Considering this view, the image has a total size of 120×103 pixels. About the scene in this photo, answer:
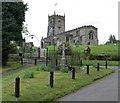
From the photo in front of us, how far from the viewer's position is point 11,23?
32.5m

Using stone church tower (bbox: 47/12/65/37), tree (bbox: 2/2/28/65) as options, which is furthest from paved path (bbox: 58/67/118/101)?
stone church tower (bbox: 47/12/65/37)

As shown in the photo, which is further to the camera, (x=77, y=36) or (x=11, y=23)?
(x=77, y=36)

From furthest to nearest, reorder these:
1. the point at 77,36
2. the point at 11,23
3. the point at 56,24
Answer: the point at 56,24 → the point at 77,36 → the point at 11,23

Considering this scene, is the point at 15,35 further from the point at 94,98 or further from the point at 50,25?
the point at 50,25

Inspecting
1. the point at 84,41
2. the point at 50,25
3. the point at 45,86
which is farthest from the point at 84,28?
the point at 45,86

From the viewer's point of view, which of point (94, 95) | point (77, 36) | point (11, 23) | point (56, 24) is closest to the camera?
point (94, 95)

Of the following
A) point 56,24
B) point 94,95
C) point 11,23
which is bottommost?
point 94,95

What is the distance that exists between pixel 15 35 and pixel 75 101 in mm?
20762

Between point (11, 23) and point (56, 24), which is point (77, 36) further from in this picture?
point (11, 23)

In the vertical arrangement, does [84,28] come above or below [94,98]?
above

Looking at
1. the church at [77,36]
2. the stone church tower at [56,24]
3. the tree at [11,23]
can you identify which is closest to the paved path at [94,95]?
the tree at [11,23]

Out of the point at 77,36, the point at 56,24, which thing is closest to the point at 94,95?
the point at 77,36

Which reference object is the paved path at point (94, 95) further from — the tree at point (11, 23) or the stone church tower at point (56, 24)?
the stone church tower at point (56, 24)

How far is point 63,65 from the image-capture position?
28.5 meters
